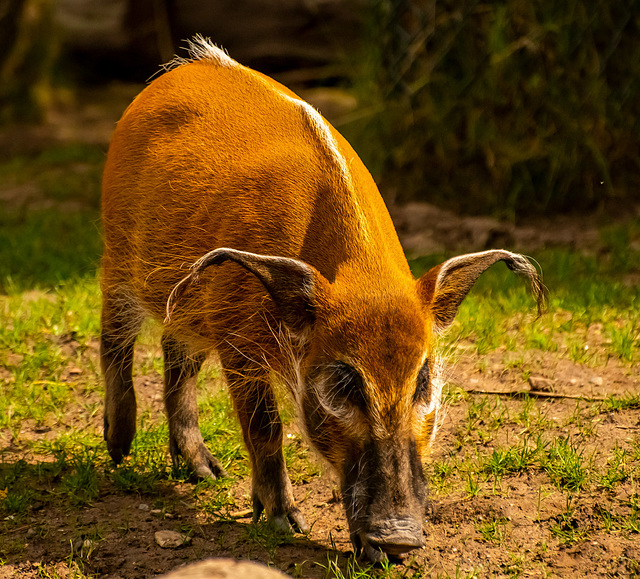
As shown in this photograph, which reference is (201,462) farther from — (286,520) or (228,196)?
(228,196)

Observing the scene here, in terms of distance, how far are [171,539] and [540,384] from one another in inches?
73.6

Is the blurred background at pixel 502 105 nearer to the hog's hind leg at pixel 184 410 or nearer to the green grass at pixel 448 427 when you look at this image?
the green grass at pixel 448 427

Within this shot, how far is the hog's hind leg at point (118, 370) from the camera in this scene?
379 cm

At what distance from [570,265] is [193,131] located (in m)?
2.93

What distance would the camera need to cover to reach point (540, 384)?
13.6ft

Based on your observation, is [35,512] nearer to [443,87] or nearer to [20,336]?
[20,336]

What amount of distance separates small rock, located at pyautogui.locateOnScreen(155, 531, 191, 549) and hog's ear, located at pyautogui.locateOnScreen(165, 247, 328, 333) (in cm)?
93

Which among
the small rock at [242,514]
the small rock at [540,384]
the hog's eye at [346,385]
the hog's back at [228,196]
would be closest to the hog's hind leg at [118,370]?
the hog's back at [228,196]

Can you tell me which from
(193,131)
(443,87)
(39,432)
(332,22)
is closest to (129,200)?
(193,131)

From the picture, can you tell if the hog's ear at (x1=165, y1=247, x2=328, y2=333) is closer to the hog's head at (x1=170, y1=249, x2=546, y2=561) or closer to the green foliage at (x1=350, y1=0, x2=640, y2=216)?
the hog's head at (x1=170, y1=249, x2=546, y2=561)

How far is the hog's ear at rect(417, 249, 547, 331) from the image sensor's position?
2910 millimetres

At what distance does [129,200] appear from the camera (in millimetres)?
3688

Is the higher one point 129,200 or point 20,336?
point 129,200

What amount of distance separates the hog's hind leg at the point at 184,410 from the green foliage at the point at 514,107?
11.1 feet
